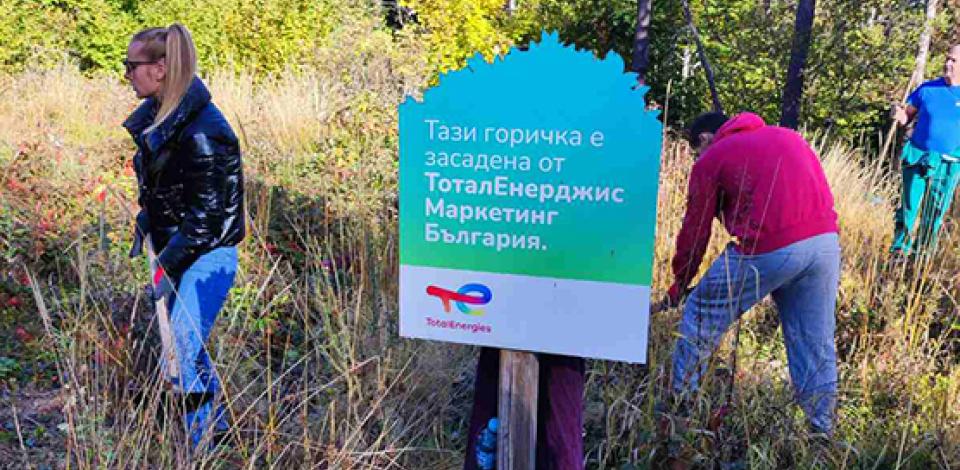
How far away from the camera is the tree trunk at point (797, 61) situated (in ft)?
27.1

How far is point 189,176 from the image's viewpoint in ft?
9.80

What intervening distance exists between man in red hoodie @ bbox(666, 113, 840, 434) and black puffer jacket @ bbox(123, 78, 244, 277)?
172 centimetres

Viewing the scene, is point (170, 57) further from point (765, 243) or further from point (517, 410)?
point (765, 243)

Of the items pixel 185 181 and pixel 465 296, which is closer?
pixel 465 296

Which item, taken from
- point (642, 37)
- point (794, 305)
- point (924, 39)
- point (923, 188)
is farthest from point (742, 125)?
point (642, 37)

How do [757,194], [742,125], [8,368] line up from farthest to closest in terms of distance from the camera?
[8,368] < [742,125] < [757,194]

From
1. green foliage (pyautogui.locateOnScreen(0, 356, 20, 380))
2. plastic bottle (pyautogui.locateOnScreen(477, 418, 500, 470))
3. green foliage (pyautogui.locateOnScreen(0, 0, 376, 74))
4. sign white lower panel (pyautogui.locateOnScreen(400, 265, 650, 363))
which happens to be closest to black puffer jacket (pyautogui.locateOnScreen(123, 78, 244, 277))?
sign white lower panel (pyautogui.locateOnScreen(400, 265, 650, 363))

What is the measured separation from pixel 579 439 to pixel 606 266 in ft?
1.99

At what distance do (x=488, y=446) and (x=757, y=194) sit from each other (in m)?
1.53

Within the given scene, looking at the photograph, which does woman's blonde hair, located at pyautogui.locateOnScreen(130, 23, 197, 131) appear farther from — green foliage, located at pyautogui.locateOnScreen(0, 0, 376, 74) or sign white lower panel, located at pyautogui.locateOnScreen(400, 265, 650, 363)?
green foliage, located at pyautogui.locateOnScreen(0, 0, 376, 74)

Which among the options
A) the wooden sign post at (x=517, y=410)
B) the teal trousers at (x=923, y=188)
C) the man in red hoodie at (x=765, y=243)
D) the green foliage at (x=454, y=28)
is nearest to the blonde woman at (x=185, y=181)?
the wooden sign post at (x=517, y=410)

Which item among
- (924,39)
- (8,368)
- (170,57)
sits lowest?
(8,368)

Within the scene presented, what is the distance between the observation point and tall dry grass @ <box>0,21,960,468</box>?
281 centimetres

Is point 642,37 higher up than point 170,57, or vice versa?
point 170,57
